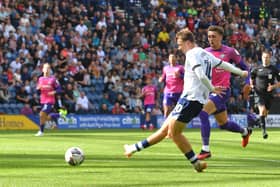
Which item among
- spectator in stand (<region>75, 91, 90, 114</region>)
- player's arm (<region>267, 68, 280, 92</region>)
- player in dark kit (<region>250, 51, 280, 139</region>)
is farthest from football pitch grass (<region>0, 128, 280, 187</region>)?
spectator in stand (<region>75, 91, 90, 114</region>)

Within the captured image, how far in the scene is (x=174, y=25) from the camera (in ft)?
129

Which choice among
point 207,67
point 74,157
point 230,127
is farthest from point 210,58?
point 230,127

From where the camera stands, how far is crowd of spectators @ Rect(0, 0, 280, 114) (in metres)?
32.4

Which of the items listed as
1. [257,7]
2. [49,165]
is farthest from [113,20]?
[49,165]

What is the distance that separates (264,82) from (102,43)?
13.2 metres

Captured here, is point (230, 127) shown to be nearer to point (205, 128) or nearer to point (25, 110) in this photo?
point (205, 128)

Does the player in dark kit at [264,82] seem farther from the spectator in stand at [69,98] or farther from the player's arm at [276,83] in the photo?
the spectator in stand at [69,98]

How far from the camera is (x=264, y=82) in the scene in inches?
963

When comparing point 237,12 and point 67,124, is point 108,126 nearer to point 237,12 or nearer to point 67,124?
point 67,124

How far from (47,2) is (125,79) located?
515cm

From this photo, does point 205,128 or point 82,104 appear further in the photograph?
point 82,104

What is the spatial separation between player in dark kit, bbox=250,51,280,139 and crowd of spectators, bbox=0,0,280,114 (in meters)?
11.0

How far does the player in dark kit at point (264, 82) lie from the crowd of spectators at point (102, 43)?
11.0m

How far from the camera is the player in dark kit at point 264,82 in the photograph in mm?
23859
